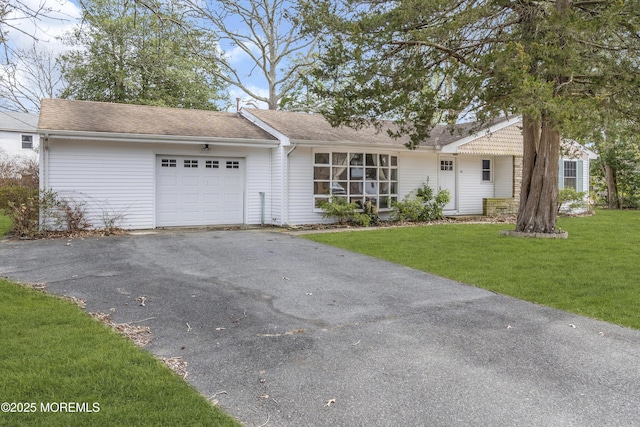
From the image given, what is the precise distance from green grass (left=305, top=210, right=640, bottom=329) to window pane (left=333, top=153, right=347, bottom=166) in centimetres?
309

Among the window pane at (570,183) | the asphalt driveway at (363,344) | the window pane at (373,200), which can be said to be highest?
the window pane at (570,183)

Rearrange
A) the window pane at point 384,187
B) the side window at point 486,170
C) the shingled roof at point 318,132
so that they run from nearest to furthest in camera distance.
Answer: the shingled roof at point 318,132 < the window pane at point 384,187 < the side window at point 486,170

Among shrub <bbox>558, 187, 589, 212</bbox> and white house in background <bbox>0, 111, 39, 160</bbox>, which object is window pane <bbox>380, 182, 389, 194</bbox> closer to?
shrub <bbox>558, 187, 589, 212</bbox>

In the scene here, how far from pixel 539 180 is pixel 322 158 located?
652 cm

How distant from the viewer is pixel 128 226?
516 inches

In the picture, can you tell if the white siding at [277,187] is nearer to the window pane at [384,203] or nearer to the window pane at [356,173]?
the window pane at [356,173]

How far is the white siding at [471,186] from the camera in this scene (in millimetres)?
18656

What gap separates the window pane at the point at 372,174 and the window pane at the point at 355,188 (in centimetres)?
48

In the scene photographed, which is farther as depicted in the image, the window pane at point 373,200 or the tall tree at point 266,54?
the tall tree at point 266,54

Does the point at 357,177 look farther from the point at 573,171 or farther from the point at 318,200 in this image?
the point at 573,171

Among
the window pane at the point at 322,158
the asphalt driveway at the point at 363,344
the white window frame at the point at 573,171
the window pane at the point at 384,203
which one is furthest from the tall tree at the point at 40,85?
the white window frame at the point at 573,171

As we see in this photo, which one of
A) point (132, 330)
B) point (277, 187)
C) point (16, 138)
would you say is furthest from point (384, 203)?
point (16, 138)

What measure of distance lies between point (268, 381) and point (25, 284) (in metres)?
4.91

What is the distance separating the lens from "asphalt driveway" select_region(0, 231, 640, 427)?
3244 mm
